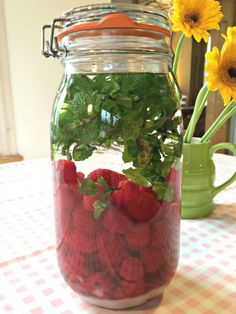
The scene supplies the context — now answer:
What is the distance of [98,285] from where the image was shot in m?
0.37

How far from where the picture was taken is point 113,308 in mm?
391

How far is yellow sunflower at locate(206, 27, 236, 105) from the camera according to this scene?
49cm

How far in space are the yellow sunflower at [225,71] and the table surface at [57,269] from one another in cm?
24

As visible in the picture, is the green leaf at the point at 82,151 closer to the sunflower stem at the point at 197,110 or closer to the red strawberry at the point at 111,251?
the red strawberry at the point at 111,251

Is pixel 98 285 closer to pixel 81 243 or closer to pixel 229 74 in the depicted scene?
pixel 81 243

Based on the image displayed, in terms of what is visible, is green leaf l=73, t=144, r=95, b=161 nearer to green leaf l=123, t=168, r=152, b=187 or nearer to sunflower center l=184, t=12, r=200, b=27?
green leaf l=123, t=168, r=152, b=187

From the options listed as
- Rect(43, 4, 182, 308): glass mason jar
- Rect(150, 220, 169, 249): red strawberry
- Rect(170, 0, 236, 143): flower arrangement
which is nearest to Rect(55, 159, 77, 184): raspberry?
Rect(43, 4, 182, 308): glass mason jar

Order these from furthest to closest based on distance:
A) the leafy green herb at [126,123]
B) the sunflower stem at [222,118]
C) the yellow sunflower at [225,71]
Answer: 1. the sunflower stem at [222,118]
2. the yellow sunflower at [225,71]
3. the leafy green herb at [126,123]

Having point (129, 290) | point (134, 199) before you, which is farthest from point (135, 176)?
point (129, 290)

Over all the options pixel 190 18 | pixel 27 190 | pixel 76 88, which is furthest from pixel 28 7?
pixel 76 88

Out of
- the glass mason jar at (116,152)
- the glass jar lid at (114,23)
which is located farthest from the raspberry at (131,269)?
the glass jar lid at (114,23)

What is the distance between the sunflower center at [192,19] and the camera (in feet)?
1.72

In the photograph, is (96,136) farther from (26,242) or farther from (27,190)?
(27,190)

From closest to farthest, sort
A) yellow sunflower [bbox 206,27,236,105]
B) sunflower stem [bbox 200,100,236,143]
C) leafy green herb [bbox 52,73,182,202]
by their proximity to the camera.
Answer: leafy green herb [bbox 52,73,182,202], yellow sunflower [bbox 206,27,236,105], sunflower stem [bbox 200,100,236,143]
